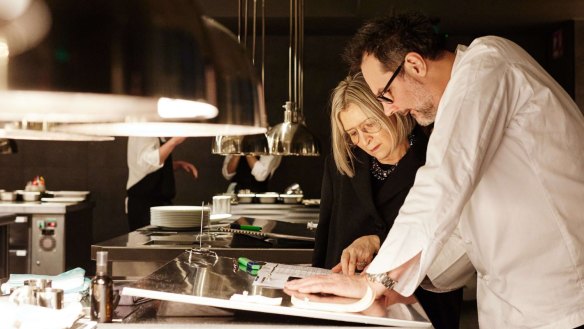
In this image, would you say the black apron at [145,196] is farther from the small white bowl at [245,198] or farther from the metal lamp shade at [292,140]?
the metal lamp shade at [292,140]

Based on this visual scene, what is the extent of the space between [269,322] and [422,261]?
0.38 meters

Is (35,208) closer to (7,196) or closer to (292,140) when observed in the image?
(7,196)

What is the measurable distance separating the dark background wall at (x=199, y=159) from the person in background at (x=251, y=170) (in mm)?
751

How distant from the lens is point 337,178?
2.79 m

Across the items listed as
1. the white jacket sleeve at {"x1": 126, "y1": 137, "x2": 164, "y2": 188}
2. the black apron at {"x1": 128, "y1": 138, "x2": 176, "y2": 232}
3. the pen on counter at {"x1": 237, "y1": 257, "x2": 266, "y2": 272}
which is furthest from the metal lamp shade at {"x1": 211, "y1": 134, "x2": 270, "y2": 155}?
the black apron at {"x1": 128, "y1": 138, "x2": 176, "y2": 232}

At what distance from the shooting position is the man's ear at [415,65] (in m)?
2.02

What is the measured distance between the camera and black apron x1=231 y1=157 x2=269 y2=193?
7707 mm

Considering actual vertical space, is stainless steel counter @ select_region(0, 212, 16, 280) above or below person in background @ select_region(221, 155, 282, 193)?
below

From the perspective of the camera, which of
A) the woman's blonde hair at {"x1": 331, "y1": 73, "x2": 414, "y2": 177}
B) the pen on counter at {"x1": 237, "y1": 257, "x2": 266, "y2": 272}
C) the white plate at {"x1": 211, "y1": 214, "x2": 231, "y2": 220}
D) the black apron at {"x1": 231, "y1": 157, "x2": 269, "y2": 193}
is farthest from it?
the black apron at {"x1": 231, "y1": 157, "x2": 269, "y2": 193}

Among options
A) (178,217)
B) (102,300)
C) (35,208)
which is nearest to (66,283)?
(102,300)

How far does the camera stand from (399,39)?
2.05 metres

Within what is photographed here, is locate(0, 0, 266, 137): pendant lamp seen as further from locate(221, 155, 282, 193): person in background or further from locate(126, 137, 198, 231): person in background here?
locate(221, 155, 282, 193): person in background

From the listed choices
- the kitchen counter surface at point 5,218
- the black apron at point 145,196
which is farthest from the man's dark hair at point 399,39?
the kitchen counter surface at point 5,218

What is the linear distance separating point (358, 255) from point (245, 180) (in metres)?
5.54
